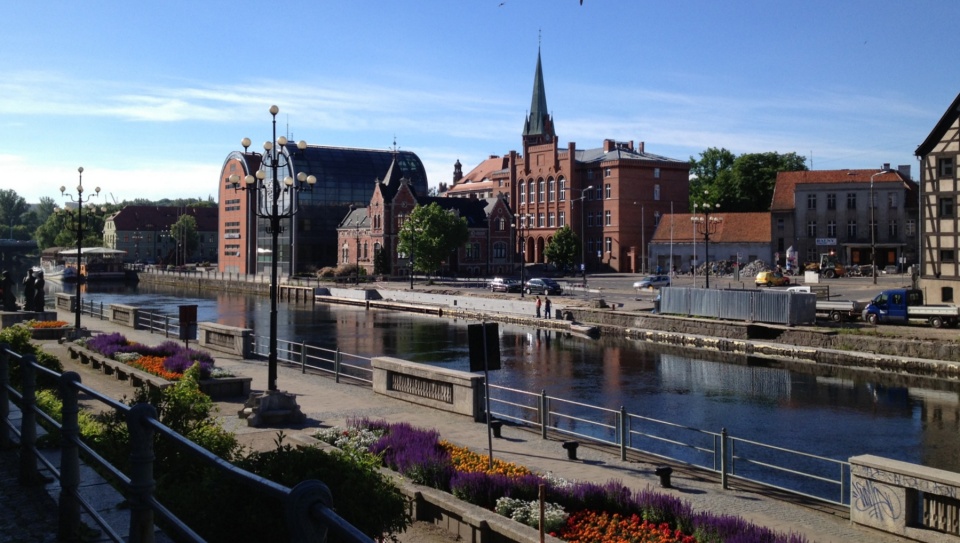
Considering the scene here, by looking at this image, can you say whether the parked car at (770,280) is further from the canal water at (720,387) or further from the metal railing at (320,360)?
the metal railing at (320,360)

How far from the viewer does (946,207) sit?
48688mm

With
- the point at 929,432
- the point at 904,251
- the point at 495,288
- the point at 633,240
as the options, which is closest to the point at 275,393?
the point at 929,432

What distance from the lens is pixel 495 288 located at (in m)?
77.9

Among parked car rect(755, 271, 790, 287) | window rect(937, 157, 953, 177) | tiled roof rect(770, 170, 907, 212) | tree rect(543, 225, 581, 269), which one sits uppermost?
tiled roof rect(770, 170, 907, 212)

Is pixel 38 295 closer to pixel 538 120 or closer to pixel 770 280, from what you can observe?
pixel 770 280

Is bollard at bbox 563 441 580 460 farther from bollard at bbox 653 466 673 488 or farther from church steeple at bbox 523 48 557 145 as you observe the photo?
church steeple at bbox 523 48 557 145

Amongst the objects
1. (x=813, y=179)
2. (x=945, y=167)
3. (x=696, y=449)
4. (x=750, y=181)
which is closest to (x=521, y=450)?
(x=696, y=449)

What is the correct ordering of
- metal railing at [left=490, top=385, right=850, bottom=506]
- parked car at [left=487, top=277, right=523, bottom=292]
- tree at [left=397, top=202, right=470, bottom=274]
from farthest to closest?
1. tree at [left=397, top=202, right=470, bottom=274]
2. parked car at [left=487, top=277, right=523, bottom=292]
3. metal railing at [left=490, top=385, right=850, bottom=506]

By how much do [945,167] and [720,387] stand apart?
23715mm

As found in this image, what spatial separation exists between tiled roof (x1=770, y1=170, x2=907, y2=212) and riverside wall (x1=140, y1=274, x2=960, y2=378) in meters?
40.0

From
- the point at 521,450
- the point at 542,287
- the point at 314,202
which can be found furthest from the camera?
the point at 314,202

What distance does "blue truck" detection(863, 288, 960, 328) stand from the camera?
43.4 metres

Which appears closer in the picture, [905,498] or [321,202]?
[905,498]

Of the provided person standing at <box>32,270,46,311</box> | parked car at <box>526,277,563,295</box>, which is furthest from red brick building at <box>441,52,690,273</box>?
person standing at <box>32,270,46,311</box>
